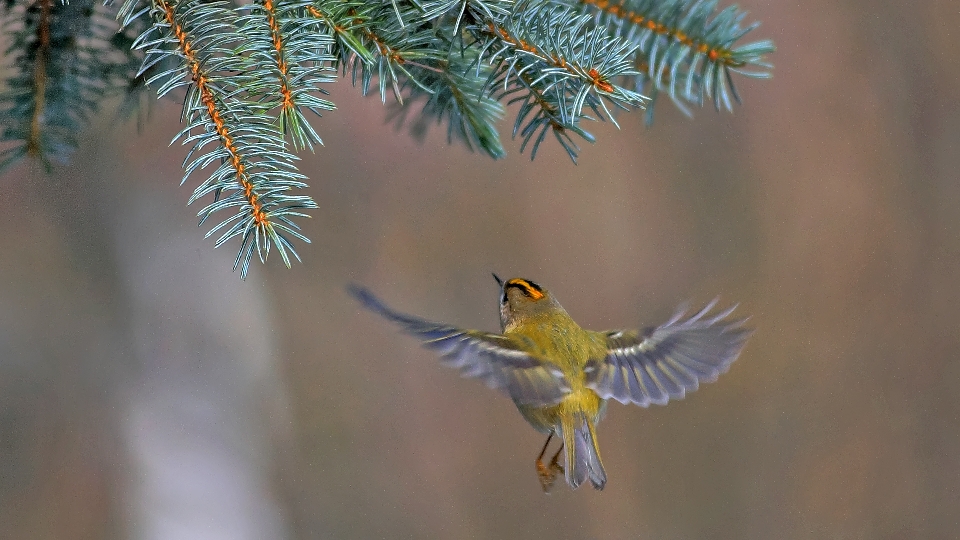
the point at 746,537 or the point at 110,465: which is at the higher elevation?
the point at 110,465

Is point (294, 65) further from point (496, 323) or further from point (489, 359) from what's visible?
point (496, 323)

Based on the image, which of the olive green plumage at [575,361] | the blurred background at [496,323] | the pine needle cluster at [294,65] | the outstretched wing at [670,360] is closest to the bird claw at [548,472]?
the olive green plumage at [575,361]

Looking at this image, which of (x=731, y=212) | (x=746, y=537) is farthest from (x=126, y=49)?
(x=746, y=537)

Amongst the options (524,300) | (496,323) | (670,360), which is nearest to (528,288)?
(524,300)

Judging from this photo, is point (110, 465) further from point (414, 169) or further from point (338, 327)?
point (414, 169)

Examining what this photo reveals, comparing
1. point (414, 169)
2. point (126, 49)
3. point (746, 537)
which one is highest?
point (414, 169)

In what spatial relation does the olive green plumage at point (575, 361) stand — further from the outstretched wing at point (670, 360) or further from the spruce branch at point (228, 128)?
the spruce branch at point (228, 128)

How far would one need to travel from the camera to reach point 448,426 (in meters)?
1.40

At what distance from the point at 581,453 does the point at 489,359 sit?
0.18 m

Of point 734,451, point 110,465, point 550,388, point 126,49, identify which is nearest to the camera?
point 126,49

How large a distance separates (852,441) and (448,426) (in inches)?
29.7

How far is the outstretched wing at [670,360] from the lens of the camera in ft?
2.09

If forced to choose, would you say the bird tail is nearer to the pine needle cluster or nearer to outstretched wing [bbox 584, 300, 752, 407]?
outstretched wing [bbox 584, 300, 752, 407]

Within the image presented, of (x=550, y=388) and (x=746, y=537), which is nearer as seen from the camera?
(x=550, y=388)
